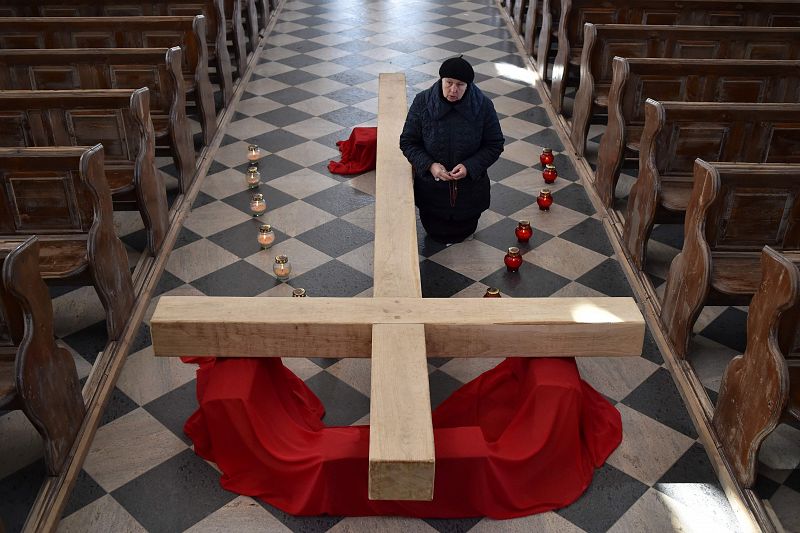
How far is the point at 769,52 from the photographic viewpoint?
18.2 ft

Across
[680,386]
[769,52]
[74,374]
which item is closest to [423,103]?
[680,386]

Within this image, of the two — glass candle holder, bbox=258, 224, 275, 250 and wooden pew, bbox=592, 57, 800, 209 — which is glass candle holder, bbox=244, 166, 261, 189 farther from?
wooden pew, bbox=592, 57, 800, 209

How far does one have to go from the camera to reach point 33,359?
2916 millimetres

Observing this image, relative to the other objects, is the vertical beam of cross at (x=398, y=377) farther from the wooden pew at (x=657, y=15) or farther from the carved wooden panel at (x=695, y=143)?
the wooden pew at (x=657, y=15)

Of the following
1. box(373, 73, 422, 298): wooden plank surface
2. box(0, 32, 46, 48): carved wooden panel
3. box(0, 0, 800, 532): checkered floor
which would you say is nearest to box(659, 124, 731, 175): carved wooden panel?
box(0, 0, 800, 532): checkered floor

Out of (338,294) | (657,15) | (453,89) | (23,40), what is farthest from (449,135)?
(23,40)

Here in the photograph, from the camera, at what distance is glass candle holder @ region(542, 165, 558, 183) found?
5.44 meters

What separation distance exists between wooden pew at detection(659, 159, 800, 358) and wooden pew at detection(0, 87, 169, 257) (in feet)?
9.38

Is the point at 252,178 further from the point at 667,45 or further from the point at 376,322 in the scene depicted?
the point at 667,45

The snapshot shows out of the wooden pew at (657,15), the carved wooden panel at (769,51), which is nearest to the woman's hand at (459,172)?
the wooden pew at (657,15)

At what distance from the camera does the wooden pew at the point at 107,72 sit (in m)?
4.88

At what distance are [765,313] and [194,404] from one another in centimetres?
239

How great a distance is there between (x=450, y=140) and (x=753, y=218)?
155cm

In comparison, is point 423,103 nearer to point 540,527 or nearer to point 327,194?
point 327,194
